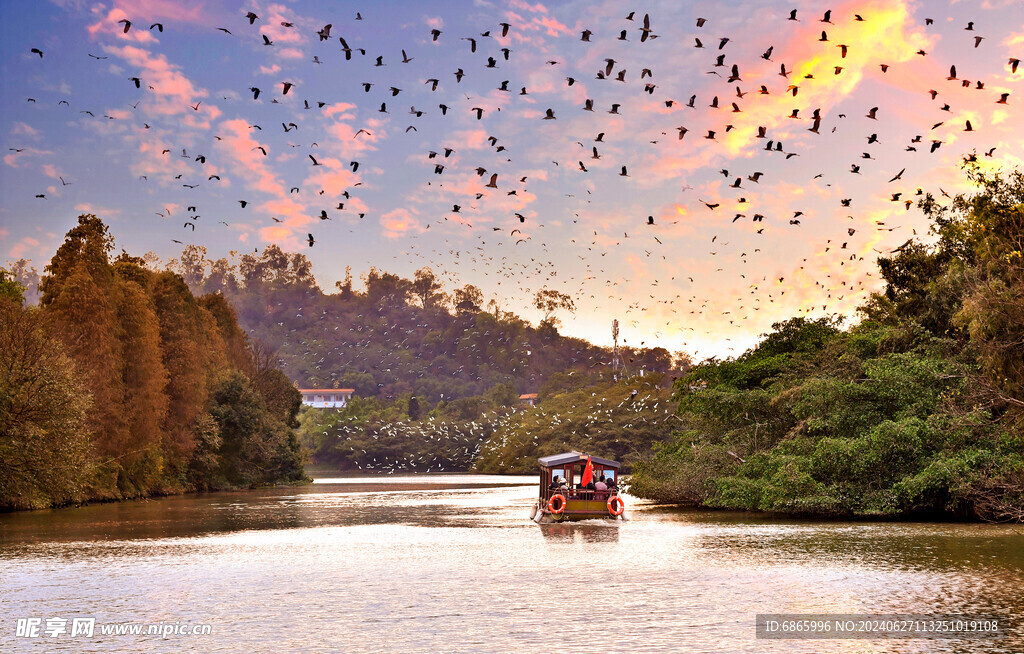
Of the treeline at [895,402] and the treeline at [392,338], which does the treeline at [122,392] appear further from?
the treeline at [392,338]

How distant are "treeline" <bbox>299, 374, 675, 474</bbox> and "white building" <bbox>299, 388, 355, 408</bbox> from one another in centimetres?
1267

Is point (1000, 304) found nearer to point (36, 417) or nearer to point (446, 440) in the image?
point (36, 417)

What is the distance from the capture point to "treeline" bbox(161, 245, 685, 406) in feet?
572

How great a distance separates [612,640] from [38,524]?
102 ft

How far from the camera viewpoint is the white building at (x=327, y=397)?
174 m

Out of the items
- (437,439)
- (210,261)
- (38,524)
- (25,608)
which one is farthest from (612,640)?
(210,261)

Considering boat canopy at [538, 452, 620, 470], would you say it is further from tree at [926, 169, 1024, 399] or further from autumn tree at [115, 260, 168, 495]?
autumn tree at [115, 260, 168, 495]

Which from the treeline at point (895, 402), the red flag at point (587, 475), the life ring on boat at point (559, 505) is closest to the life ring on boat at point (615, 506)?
the red flag at point (587, 475)

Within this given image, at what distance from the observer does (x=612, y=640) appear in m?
14.3

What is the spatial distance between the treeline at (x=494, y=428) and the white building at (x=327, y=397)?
12.7m

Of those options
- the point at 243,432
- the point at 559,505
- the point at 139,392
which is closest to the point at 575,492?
the point at 559,505

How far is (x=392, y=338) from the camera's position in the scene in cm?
18988

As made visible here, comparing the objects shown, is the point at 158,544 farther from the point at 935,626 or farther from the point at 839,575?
the point at 935,626

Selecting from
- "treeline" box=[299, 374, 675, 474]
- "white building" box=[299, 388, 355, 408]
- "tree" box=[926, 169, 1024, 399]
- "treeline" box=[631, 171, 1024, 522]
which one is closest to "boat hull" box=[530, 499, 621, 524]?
"treeline" box=[631, 171, 1024, 522]
